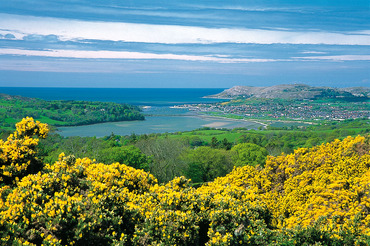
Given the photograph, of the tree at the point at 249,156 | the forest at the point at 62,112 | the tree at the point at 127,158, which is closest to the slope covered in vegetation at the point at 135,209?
the tree at the point at 127,158

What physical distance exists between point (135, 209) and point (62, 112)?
148 metres

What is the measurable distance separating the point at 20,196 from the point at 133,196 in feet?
11.3

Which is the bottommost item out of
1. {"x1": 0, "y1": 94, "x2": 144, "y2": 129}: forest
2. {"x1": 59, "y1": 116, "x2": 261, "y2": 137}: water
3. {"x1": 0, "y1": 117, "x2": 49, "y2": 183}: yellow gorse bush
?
{"x1": 59, "y1": 116, "x2": 261, "y2": 137}: water

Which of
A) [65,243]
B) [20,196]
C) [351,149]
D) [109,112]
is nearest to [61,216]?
[65,243]

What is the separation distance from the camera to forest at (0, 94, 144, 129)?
125m

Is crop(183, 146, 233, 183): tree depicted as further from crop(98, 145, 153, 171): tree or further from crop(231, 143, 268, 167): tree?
crop(98, 145, 153, 171): tree

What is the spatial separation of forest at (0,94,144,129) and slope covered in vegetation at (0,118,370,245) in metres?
107

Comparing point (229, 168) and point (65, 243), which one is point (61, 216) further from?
point (229, 168)

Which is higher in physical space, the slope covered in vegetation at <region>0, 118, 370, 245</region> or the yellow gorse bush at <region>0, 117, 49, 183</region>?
the yellow gorse bush at <region>0, 117, 49, 183</region>

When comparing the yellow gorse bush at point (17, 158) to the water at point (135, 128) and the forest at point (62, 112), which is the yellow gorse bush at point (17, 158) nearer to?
the water at point (135, 128)

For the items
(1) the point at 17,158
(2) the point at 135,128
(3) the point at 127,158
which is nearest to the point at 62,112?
(2) the point at 135,128

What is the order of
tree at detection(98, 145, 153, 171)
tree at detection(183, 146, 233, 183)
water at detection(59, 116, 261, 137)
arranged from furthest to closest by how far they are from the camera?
water at detection(59, 116, 261, 137) → tree at detection(183, 146, 233, 183) → tree at detection(98, 145, 153, 171)

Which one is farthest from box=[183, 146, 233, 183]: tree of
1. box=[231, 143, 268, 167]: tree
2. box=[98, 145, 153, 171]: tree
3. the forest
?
the forest

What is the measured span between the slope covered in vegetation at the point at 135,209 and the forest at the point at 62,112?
10721cm
